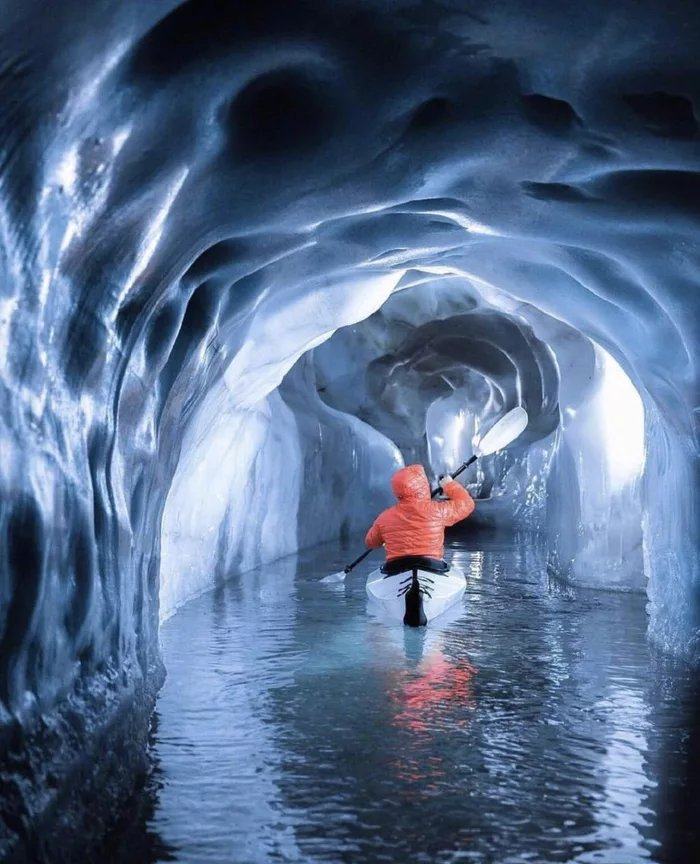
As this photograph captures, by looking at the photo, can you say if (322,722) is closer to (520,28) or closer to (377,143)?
(377,143)

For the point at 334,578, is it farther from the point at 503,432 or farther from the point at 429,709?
the point at 429,709

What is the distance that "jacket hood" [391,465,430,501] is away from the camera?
8.52 metres

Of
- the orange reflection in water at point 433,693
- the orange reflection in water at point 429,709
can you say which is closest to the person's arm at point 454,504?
the orange reflection in water at point 429,709

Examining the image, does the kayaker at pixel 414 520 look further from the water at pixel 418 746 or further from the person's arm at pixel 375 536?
the water at pixel 418 746

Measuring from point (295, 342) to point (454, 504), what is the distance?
2.08 meters

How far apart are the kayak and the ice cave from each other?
282mm

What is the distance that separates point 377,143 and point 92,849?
2838 millimetres

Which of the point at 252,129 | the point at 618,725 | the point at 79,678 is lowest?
the point at 618,725

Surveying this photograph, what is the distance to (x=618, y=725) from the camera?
4.93 m

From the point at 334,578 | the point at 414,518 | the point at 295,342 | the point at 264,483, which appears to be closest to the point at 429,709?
the point at 414,518

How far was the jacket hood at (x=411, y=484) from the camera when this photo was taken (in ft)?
28.0

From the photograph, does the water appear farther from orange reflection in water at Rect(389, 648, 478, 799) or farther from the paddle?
the paddle

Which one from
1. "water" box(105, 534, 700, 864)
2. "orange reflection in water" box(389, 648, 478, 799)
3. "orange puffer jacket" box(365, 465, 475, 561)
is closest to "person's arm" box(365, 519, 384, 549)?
"orange puffer jacket" box(365, 465, 475, 561)

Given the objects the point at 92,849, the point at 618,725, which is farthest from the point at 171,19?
the point at 618,725
